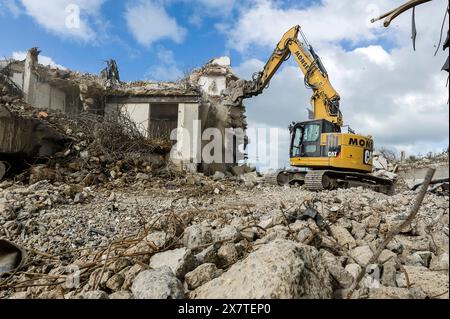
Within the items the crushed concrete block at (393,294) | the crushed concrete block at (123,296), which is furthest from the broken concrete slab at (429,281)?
the crushed concrete block at (123,296)

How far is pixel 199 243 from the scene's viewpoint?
3.04 meters

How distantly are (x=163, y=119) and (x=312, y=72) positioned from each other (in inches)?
207

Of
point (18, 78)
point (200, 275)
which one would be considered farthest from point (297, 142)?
point (18, 78)

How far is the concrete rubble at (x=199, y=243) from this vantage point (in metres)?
2.18

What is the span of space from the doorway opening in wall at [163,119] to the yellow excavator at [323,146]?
168 inches

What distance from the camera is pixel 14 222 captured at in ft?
16.0

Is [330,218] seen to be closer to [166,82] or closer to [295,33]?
[295,33]

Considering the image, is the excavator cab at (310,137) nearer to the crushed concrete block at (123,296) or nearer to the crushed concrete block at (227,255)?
the crushed concrete block at (227,255)

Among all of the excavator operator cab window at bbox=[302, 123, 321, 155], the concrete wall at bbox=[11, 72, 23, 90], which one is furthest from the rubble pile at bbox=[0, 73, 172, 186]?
the excavator operator cab window at bbox=[302, 123, 321, 155]

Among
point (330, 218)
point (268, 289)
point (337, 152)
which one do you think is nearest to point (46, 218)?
point (330, 218)

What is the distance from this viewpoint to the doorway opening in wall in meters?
12.8

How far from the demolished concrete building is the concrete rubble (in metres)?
3.70

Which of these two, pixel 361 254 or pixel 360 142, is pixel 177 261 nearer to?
pixel 361 254
